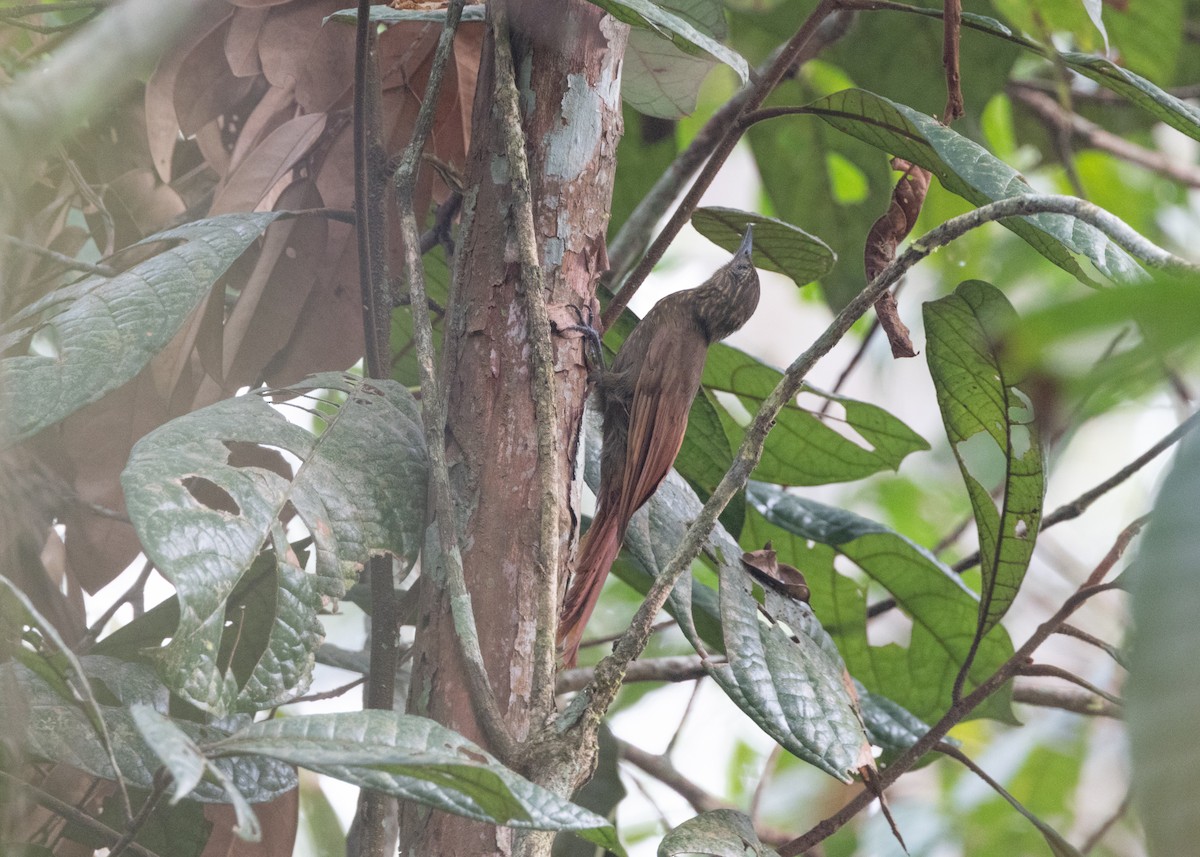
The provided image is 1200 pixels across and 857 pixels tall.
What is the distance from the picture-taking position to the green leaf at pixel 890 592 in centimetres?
140

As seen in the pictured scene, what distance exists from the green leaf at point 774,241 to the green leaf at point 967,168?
0.17m

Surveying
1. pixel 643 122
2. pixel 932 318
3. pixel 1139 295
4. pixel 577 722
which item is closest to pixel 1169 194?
pixel 643 122

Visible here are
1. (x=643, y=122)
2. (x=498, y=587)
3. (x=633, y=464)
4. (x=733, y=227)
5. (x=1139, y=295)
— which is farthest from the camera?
(x=643, y=122)

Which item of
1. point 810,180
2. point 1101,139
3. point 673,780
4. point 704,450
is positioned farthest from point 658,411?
point 1101,139

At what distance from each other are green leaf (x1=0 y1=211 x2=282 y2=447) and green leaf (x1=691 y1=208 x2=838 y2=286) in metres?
0.59

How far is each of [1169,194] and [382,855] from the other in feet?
9.58

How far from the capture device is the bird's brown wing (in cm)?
122

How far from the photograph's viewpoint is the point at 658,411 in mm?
1384

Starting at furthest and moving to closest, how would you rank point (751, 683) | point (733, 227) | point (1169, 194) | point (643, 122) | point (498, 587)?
point (1169, 194) < point (643, 122) < point (733, 227) < point (751, 683) < point (498, 587)

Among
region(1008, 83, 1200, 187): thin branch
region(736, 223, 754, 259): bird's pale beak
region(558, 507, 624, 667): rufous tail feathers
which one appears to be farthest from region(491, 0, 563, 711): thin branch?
region(1008, 83, 1200, 187): thin branch

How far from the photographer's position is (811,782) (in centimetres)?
186

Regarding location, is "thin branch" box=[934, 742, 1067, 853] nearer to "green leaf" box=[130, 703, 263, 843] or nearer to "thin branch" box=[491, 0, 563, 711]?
"thin branch" box=[491, 0, 563, 711]

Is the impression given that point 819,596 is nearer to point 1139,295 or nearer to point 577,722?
point 577,722

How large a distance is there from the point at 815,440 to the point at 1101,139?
1.49m
